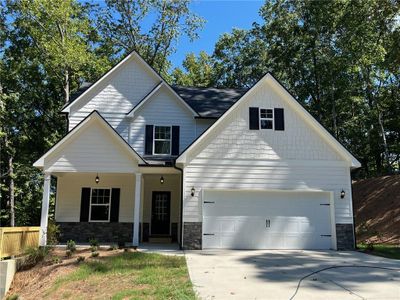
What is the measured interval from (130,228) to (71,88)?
1723cm

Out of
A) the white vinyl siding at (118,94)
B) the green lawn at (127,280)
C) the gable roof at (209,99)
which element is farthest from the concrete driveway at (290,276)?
the white vinyl siding at (118,94)

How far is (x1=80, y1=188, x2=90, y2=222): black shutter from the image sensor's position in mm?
16125

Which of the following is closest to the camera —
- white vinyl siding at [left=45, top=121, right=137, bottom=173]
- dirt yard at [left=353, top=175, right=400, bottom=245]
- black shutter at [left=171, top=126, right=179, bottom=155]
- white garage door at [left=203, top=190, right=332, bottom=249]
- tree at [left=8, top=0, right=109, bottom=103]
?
white garage door at [left=203, top=190, right=332, bottom=249]

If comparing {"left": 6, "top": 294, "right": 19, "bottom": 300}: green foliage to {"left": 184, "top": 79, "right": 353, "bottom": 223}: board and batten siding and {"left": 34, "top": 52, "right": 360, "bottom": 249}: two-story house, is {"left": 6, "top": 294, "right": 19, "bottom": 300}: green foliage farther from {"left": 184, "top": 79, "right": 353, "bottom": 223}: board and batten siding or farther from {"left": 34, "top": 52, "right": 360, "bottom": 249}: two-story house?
{"left": 184, "top": 79, "right": 353, "bottom": 223}: board and batten siding

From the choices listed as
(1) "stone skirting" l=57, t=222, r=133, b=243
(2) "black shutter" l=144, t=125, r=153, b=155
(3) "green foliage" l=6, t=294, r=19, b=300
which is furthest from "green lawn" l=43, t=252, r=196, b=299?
(2) "black shutter" l=144, t=125, r=153, b=155

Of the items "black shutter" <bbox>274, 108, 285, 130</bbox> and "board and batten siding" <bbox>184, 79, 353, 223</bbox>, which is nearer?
"board and batten siding" <bbox>184, 79, 353, 223</bbox>

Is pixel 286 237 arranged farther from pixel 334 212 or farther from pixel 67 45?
pixel 67 45

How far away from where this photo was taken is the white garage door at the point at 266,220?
1391 cm

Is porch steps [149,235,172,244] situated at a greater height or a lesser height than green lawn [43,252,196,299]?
greater

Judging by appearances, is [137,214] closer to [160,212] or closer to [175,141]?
[160,212]

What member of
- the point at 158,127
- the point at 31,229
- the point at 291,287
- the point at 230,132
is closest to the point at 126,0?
the point at 158,127

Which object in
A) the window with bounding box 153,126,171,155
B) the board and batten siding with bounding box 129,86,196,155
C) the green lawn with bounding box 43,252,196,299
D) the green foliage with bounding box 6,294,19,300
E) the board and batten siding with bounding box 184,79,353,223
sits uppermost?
the board and batten siding with bounding box 129,86,196,155

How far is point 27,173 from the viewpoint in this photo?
27906 millimetres

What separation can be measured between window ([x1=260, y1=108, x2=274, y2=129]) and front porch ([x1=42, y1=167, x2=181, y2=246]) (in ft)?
13.3
